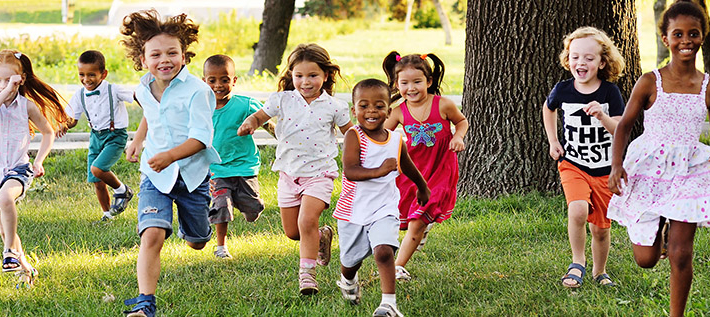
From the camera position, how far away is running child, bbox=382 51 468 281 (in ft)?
17.0

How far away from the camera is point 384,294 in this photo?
4387 mm

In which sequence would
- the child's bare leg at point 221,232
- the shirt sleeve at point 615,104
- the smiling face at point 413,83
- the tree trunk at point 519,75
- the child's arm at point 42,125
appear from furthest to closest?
the tree trunk at point 519,75 < the child's bare leg at point 221,232 < the child's arm at point 42,125 < the smiling face at point 413,83 < the shirt sleeve at point 615,104

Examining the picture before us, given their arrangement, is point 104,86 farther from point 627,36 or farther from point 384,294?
point 627,36

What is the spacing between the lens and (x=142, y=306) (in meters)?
4.25

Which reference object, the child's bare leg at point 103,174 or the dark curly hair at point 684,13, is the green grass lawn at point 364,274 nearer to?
the child's bare leg at point 103,174

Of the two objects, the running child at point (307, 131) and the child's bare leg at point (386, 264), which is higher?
the running child at point (307, 131)

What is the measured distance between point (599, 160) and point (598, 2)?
2.46m

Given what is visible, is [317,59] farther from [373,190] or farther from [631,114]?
[631,114]

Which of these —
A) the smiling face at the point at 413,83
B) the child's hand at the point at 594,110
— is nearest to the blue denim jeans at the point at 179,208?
the smiling face at the point at 413,83

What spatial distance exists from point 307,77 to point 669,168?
2.26m

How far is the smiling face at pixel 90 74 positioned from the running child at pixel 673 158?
4727mm

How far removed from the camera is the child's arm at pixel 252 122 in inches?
193

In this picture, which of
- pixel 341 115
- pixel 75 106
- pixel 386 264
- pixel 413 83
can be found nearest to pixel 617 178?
pixel 386 264

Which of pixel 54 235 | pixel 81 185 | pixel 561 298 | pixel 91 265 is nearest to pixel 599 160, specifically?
pixel 561 298
